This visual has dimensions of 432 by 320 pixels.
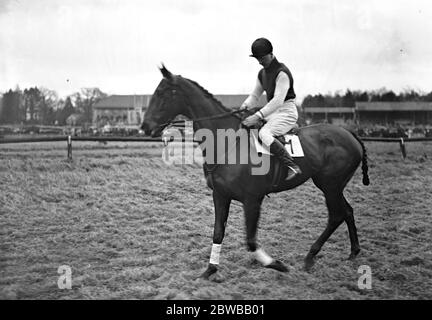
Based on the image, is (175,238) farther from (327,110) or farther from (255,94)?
(327,110)

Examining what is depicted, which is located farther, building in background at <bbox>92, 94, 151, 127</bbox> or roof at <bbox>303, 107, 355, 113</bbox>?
roof at <bbox>303, 107, 355, 113</bbox>

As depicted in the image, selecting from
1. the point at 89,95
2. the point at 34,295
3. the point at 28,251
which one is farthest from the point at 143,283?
the point at 89,95

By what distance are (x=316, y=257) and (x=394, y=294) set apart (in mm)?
1373

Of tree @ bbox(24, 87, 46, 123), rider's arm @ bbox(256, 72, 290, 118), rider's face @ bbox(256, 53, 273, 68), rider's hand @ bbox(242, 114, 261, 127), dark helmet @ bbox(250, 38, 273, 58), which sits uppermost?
tree @ bbox(24, 87, 46, 123)

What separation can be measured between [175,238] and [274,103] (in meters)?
2.91

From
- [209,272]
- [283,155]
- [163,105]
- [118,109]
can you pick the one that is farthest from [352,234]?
[118,109]

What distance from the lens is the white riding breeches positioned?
4883 millimetres

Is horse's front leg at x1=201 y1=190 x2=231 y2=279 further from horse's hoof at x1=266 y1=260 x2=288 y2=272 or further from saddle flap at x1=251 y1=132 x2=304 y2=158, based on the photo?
saddle flap at x1=251 y1=132 x2=304 y2=158

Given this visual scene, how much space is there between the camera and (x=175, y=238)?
6297mm

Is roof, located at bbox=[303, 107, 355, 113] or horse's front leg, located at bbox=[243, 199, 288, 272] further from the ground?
roof, located at bbox=[303, 107, 355, 113]

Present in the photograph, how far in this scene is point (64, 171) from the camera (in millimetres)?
11039

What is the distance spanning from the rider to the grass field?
1.53 m

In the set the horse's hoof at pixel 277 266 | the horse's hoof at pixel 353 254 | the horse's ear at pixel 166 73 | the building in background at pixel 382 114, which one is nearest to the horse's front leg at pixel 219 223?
the horse's hoof at pixel 277 266

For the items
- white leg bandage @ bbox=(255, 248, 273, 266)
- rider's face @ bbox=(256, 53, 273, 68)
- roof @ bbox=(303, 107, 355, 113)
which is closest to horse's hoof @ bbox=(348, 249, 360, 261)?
white leg bandage @ bbox=(255, 248, 273, 266)
